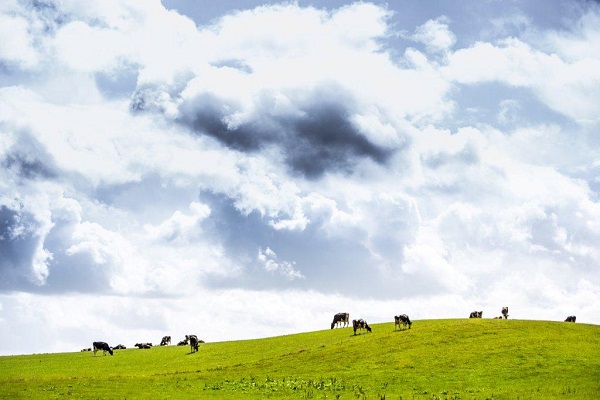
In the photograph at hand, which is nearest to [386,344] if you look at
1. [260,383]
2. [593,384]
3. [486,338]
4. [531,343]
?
[486,338]

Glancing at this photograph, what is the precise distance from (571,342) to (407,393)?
84.7 ft

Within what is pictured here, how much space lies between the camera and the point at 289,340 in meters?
76.4

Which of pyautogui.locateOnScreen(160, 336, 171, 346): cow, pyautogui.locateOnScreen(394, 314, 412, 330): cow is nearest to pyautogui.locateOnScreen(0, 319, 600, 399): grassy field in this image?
pyautogui.locateOnScreen(394, 314, 412, 330): cow

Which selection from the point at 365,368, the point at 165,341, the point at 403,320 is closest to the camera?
the point at 365,368

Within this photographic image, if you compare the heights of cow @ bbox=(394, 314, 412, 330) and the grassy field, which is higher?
cow @ bbox=(394, 314, 412, 330)

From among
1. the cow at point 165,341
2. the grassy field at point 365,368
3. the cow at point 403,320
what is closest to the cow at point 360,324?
the grassy field at point 365,368

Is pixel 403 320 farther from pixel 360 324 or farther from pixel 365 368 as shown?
pixel 365 368

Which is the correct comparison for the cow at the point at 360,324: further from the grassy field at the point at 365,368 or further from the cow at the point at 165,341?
the cow at the point at 165,341

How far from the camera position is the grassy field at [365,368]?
4278 centimetres

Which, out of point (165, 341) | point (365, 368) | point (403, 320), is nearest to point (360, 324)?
point (403, 320)

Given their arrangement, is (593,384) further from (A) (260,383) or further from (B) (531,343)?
(A) (260,383)

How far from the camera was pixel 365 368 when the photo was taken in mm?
52594

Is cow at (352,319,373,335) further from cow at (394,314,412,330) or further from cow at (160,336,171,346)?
cow at (160,336,171,346)

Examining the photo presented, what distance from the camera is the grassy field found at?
4278 centimetres
